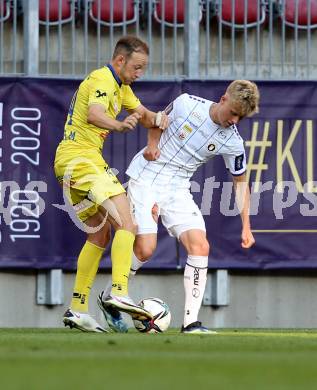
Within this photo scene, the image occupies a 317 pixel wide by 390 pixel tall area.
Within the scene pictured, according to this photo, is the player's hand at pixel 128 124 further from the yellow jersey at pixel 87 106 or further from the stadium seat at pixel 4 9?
the stadium seat at pixel 4 9

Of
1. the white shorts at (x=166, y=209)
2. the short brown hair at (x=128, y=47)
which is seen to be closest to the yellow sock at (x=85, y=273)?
the white shorts at (x=166, y=209)

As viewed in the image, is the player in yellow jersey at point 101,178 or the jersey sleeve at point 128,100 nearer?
the player in yellow jersey at point 101,178

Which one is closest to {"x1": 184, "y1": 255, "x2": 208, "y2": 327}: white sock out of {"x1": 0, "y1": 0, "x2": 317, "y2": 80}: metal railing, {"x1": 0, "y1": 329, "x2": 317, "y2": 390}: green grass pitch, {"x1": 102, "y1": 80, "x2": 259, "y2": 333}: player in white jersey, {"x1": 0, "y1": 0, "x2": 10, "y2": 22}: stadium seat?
{"x1": 102, "y1": 80, "x2": 259, "y2": 333}: player in white jersey

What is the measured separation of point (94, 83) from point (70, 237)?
3.05m

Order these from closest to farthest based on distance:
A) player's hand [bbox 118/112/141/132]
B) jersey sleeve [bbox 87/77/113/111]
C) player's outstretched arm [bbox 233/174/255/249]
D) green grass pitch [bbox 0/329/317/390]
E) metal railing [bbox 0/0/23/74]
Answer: green grass pitch [bbox 0/329/317/390]
player's hand [bbox 118/112/141/132]
jersey sleeve [bbox 87/77/113/111]
player's outstretched arm [bbox 233/174/255/249]
metal railing [bbox 0/0/23/74]

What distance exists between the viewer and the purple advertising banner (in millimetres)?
11867

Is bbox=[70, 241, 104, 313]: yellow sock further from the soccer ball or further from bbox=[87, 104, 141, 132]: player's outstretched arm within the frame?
bbox=[87, 104, 141, 132]: player's outstretched arm

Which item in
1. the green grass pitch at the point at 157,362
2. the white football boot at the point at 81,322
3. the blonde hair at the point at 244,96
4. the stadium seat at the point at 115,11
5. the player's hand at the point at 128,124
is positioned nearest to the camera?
the green grass pitch at the point at 157,362

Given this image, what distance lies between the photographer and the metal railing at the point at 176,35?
12391 millimetres

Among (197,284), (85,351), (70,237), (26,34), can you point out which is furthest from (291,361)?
(26,34)

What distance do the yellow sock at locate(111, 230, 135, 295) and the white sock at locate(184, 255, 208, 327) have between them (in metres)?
0.44

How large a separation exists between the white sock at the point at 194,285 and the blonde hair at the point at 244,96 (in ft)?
3.43

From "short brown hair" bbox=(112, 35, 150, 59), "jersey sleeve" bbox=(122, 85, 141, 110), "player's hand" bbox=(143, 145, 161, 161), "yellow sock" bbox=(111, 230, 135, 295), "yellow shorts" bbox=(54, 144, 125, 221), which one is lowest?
"yellow sock" bbox=(111, 230, 135, 295)

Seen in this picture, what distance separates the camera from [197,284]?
9.12 m
